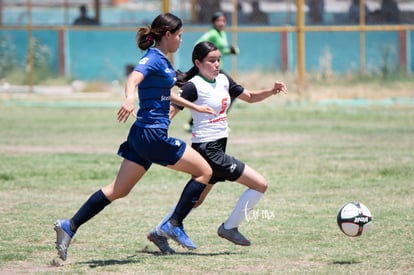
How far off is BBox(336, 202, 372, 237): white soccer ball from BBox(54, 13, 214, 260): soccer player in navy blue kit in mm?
1180

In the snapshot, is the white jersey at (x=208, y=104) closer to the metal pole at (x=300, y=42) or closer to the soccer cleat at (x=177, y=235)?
the soccer cleat at (x=177, y=235)

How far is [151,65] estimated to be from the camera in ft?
24.3

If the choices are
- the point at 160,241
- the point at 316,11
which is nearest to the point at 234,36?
the point at 316,11

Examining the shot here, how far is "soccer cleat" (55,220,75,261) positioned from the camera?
24.5 ft

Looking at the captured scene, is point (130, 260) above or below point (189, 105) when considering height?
below

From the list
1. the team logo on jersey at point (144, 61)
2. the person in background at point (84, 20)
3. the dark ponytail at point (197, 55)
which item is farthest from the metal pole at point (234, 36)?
the team logo on jersey at point (144, 61)

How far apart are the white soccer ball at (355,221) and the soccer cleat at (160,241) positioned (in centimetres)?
144

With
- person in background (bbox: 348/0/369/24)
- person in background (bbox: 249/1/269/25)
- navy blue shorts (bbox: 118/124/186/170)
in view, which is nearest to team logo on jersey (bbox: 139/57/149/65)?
navy blue shorts (bbox: 118/124/186/170)

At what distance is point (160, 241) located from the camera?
789cm

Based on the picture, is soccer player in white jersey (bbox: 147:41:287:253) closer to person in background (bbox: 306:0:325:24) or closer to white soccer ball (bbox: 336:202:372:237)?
white soccer ball (bbox: 336:202:372:237)

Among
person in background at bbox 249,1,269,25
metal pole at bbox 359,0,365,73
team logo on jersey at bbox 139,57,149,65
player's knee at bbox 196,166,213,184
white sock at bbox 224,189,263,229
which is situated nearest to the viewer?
team logo on jersey at bbox 139,57,149,65

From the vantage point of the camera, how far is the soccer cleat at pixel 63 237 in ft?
24.5

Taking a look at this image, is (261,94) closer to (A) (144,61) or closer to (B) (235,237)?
(B) (235,237)

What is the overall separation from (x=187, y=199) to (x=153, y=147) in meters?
0.61
